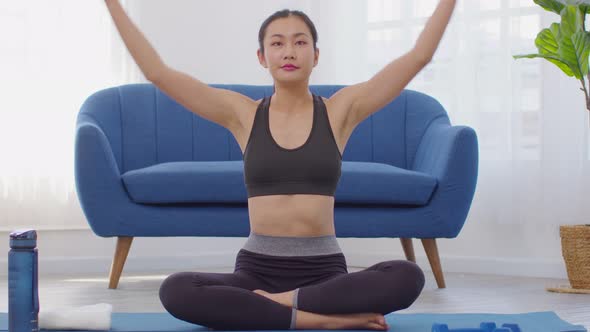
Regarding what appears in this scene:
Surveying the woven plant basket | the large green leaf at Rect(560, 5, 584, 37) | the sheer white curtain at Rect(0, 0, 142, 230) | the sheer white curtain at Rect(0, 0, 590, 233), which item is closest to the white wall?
the sheer white curtain at Rect(0, 0, 590, 233)

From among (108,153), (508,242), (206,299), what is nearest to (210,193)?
(108,153)

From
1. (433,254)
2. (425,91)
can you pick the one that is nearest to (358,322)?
(433,254)

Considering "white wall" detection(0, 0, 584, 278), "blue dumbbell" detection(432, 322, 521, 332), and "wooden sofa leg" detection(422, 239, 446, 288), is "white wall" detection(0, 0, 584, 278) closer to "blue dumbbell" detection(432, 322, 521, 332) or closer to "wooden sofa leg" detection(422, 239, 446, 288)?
"wooden sofa leg" detection(422, 239, 446, 288)

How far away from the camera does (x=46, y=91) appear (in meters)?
3.98

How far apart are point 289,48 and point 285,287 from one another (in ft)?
1.72

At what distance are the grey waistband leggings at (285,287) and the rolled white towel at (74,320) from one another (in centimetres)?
14

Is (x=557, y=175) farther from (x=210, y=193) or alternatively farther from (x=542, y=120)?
(x=210, y=193)

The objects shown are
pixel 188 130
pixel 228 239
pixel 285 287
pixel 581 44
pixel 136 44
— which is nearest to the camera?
pixel 136 44

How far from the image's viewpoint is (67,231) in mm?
4066

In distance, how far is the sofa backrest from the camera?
3598 millimetres

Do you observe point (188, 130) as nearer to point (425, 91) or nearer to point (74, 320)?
point (425, 91)

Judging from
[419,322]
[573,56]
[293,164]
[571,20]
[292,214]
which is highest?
[571,20]

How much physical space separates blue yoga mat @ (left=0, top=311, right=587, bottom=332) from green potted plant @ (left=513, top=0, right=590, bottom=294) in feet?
3.69

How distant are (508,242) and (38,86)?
2.14m
